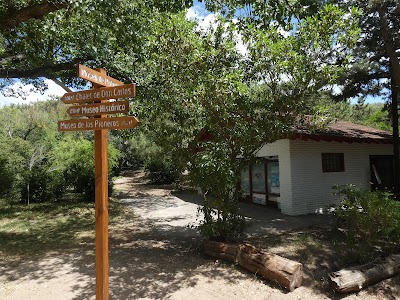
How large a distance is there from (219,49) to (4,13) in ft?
13.1

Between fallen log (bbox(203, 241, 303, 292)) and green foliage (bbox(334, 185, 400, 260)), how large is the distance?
1.50 m

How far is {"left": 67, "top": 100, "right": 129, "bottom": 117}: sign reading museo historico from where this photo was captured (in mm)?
3512

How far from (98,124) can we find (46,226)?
7.81 m

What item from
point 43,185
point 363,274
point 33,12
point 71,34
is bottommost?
point 363,274

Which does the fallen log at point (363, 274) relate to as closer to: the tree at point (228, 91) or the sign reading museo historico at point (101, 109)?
the tree at point (228, 91)

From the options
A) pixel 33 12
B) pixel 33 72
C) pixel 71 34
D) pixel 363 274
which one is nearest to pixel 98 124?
pixel 33 12

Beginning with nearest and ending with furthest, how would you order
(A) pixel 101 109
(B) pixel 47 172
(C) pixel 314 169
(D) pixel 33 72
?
(A) pixel 101 109
(D) pixel 33 72
(C) pixel 314 169
(B) pixel 47 172

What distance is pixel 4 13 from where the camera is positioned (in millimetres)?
5629

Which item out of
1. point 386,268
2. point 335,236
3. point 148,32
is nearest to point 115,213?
point 148,32

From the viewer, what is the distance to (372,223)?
5.65 metres

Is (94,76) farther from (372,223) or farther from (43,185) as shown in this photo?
(43,185)

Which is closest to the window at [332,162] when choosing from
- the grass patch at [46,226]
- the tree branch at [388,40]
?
the tree branch at [388,40]

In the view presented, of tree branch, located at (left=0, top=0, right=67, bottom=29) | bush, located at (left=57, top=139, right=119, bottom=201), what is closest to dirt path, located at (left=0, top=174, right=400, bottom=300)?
tree branch, located at (left=0, top=0, right=67, bottom=29)

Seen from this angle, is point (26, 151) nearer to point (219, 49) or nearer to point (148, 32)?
point (148, 32)
